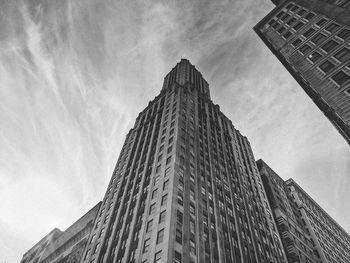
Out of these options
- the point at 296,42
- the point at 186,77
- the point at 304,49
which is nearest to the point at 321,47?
the point at 304,49

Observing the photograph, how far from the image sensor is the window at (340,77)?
98.0ft

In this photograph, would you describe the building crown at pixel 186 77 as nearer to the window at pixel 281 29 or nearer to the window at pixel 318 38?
the window at pixel 281 29

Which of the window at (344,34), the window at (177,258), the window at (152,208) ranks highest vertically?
the window at (344,34)

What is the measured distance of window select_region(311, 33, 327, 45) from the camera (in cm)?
3606

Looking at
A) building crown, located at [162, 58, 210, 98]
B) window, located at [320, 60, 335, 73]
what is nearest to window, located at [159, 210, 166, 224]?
window, located at [320, 60, 335, 73]

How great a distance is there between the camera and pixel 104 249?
1698 inches

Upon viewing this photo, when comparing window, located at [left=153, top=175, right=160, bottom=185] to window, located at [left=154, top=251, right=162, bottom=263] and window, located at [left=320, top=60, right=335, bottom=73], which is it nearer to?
window, located at [left=154, top=251, right=162, bottom=263]

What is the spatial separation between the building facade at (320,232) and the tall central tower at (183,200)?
21858 mm

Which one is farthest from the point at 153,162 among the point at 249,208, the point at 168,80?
the point at 168,80

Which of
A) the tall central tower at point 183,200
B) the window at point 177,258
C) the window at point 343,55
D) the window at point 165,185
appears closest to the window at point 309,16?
the window at point 343,55

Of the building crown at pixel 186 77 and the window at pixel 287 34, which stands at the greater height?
the building crown at pixel 186 77

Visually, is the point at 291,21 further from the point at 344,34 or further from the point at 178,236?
the point at 178,236

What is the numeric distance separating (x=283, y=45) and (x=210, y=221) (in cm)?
2948

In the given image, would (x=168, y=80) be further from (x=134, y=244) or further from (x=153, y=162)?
(x=134, y=244)
